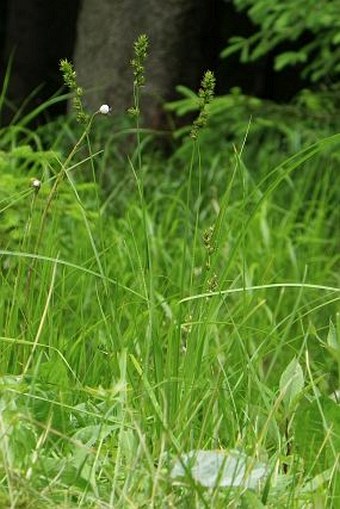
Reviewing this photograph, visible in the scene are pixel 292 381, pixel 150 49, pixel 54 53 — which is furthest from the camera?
pixel 54 53

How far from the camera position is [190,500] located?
1698 millimetres

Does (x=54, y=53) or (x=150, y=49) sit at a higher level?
(x=150, y=49)

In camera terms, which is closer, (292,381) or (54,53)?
(292,381)

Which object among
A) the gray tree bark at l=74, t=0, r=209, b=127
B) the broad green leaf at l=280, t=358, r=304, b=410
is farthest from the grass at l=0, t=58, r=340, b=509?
the gray tree bark at l=74, t=0, r=209, b=127

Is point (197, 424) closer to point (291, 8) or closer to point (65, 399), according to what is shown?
point (65, 399)

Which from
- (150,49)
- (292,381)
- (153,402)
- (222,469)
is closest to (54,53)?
(150,49)

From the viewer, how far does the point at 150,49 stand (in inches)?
300

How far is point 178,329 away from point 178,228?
339cm

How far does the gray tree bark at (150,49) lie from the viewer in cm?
758

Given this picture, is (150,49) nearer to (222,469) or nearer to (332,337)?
(332,337)

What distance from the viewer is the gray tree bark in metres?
7.58

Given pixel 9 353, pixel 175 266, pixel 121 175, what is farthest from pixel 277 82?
pixel 9 353

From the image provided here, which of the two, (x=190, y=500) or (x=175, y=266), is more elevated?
(x=190, y=500)

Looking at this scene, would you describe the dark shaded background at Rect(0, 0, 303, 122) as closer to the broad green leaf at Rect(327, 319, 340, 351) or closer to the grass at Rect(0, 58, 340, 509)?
the grass at Rect(0, 58, 340, 509)
